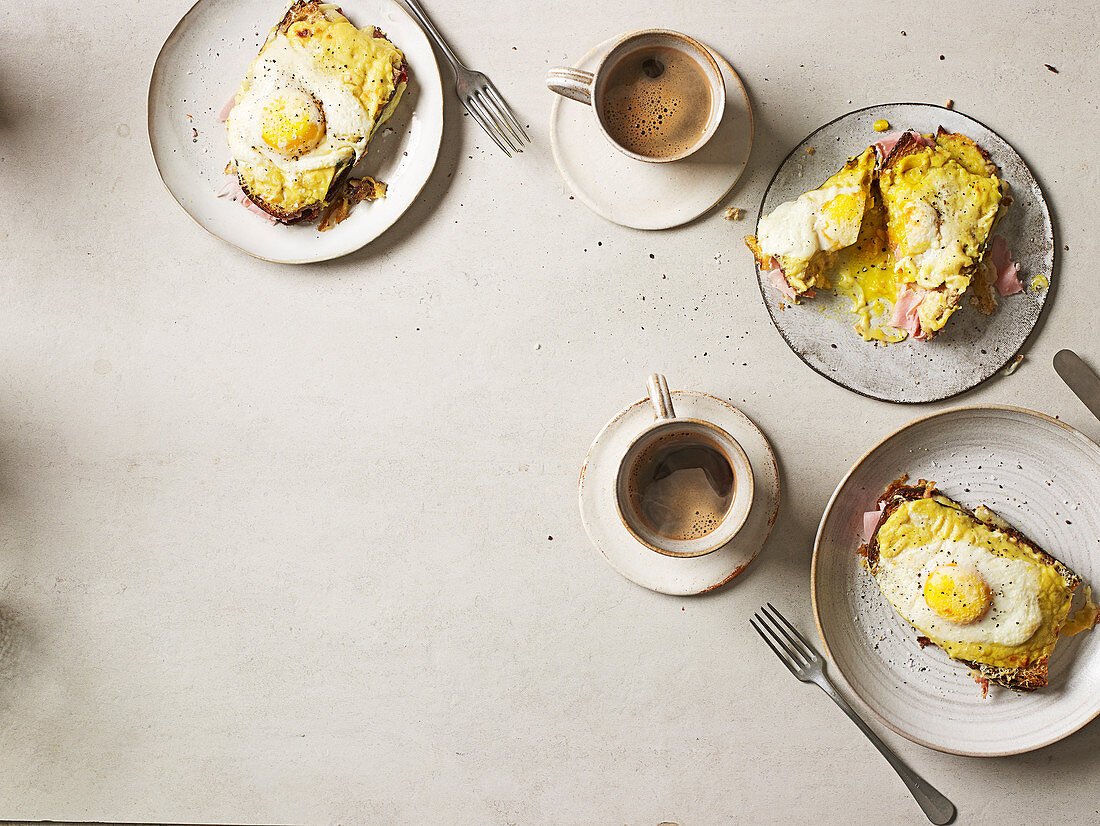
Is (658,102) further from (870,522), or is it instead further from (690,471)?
(870,522)

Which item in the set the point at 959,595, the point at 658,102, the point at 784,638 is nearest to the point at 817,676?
the point at 784,638

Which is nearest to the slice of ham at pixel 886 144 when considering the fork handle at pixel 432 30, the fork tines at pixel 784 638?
the fork handle at pixel 432 30

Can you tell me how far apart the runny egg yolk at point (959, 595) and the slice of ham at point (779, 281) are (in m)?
0.76

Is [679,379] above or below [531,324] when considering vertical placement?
below

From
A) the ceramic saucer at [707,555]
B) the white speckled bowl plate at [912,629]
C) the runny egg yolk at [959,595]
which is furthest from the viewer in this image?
the ceramic saucer at [707,555]

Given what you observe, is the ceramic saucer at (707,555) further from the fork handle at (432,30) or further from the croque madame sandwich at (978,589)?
the fork handle at (432,30)

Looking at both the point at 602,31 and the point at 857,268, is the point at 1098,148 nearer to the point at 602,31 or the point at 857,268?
the point at 857,268

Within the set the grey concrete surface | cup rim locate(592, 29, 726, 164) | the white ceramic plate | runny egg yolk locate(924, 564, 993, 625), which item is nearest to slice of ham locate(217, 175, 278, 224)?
the white ceramic plate

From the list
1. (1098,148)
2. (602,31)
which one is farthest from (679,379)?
(1098,148)

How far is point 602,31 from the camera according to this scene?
202cm

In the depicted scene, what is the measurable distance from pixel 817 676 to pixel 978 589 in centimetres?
47

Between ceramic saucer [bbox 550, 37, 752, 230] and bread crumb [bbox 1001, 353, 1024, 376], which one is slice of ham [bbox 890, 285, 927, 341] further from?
ceramic saucer [bbox 550, 37, 752, 230]

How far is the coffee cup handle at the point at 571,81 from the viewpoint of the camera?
5.97 ft

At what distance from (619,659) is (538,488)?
52cm
